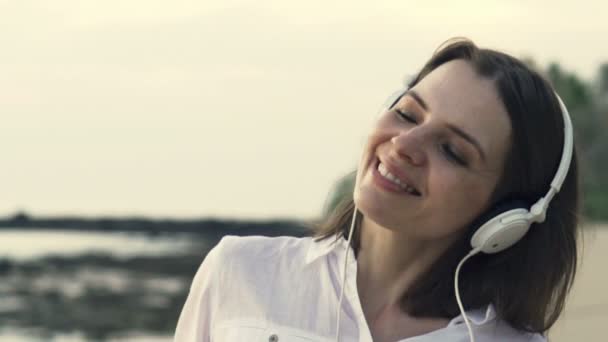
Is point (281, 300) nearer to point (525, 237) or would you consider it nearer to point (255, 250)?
point (255, 250)

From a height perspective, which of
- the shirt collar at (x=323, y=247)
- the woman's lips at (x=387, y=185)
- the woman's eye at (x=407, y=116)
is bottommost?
the shirt collar at (x=323, y=247)

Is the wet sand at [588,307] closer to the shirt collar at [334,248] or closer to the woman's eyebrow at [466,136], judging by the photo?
the shirt collar at [334,248]

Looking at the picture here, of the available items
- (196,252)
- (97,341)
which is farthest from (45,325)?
(196,252)

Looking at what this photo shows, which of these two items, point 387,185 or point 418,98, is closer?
point 387,185

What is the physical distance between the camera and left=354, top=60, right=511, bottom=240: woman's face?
263 cm

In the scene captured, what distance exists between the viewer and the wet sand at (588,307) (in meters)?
7.65

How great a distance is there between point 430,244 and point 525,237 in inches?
9.1

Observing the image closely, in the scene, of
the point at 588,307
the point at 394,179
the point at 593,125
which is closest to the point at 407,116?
the point at 394,179

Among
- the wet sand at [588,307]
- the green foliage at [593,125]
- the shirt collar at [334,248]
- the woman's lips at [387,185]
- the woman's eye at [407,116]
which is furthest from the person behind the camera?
the green foliage at [593,125]

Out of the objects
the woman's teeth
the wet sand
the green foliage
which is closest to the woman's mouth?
the woman's teeth

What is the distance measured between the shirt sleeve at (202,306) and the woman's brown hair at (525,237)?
27 centimetres

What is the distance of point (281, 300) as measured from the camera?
9.30ft

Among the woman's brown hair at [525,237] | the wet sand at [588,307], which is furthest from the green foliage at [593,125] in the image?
the woman's brown hair at [525,237]

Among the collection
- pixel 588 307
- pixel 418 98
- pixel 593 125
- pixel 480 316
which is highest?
pixel 418 98
